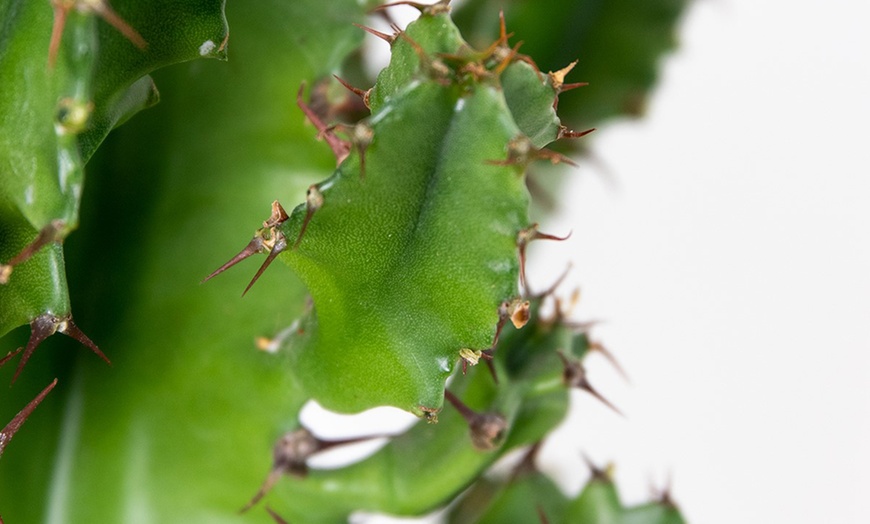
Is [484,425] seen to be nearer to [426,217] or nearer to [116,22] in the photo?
[426,217]

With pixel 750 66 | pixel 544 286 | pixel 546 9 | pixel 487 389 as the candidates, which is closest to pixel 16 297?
pixel 487 389

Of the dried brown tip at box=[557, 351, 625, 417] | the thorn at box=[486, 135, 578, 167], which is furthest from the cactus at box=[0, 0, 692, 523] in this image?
the thorn at box=[486, 135, 578, 167]

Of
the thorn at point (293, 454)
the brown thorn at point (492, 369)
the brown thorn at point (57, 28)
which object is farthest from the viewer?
the thorn at point (293, 454)

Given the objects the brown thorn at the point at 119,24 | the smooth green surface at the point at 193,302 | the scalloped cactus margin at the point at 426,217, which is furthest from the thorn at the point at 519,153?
the smooth green surface at the point at 193,302

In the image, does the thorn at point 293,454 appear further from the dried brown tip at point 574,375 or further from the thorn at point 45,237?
the thorn at point 45,237

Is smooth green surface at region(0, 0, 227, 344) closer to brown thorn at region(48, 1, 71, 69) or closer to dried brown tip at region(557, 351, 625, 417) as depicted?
brown thorn at region(48, 1, 71, 69)

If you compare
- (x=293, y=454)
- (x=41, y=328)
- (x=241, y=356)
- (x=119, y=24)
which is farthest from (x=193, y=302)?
(x=119, y=24)
